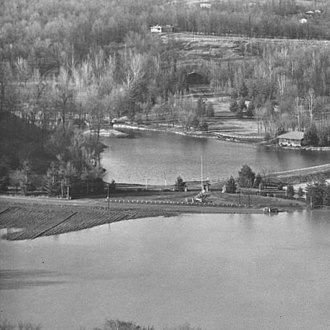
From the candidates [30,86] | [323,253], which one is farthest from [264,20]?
[323,253]

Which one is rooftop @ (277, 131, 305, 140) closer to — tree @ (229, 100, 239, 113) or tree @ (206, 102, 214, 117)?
tree @ (206, 102, 214, 117)

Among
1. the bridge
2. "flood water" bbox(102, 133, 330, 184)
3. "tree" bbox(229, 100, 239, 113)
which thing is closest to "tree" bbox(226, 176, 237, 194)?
"flood water" bbox(102, 133, 330, 184)

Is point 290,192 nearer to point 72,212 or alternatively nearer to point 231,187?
point 231,187

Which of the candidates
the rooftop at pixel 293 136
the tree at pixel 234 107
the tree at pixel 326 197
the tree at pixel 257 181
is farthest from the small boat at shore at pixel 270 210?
the tree at pixel 234 107

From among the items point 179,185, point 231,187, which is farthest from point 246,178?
point 179,185

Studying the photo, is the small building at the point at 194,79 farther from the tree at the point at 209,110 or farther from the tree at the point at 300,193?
the tree at the point at 300,193

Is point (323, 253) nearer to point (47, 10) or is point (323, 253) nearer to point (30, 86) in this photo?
point (30, 86)
